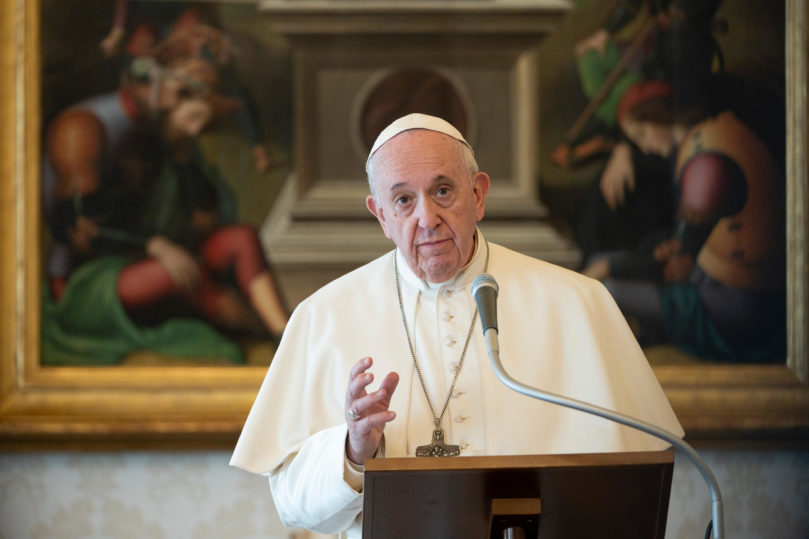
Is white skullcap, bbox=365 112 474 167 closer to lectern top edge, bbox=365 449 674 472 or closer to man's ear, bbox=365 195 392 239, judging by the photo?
man's ear, bbox=365 195 392 239

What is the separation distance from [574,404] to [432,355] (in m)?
0.96

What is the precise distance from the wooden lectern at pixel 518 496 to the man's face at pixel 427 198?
0.89m

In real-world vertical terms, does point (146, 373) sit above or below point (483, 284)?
below

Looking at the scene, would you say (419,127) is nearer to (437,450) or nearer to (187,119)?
(437,450)

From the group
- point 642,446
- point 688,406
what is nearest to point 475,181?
point 642,446

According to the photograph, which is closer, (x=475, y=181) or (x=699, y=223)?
(x=475, y=181)

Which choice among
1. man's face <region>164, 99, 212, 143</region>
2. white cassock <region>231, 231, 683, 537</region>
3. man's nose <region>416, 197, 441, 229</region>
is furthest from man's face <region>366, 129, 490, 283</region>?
man's face <region>164, 99, 212, 143</region>

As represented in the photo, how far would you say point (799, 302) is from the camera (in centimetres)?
403

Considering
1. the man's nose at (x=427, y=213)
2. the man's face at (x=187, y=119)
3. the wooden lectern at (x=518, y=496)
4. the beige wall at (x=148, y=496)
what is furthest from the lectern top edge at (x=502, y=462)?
the man's face at (x=187, y=119)

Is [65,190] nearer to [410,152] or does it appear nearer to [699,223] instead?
[410,152]

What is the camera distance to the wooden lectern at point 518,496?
172 cm

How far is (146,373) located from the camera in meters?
3.97

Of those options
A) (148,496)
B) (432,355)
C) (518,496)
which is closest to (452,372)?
(432,355)

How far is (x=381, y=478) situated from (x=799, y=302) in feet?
9.54
